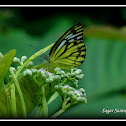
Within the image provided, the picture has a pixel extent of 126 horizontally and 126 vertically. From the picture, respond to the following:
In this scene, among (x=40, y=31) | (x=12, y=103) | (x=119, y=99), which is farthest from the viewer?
(x=40, y=31)

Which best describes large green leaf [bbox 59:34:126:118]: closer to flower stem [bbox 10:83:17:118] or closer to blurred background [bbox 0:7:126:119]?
blurred background [bbox 0:7:126:119]

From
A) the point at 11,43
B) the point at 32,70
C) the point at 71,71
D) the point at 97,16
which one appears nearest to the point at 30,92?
the point at 32,70

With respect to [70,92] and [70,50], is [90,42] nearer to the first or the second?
[70,50]

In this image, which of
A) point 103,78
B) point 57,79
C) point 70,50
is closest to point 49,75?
point 57,79

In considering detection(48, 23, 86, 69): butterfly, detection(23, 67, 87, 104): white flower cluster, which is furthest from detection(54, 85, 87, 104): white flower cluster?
detection(48, 23, 86, 69): butterfly

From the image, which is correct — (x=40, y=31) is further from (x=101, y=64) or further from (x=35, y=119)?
(x=35, y=119)

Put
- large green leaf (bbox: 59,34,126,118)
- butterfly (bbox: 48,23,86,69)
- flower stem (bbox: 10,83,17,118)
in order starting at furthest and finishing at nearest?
large green leaf (bbox: 59,34,126,118), butterfly (bbox: 48,23,86,69), flower stem (bbox: 10,83,17,118)

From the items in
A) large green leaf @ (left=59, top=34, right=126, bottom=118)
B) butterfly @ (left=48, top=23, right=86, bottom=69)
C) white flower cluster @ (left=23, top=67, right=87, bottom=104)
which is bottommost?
large green leaf @ (left=59, top=34, right=126, bottom=118)
